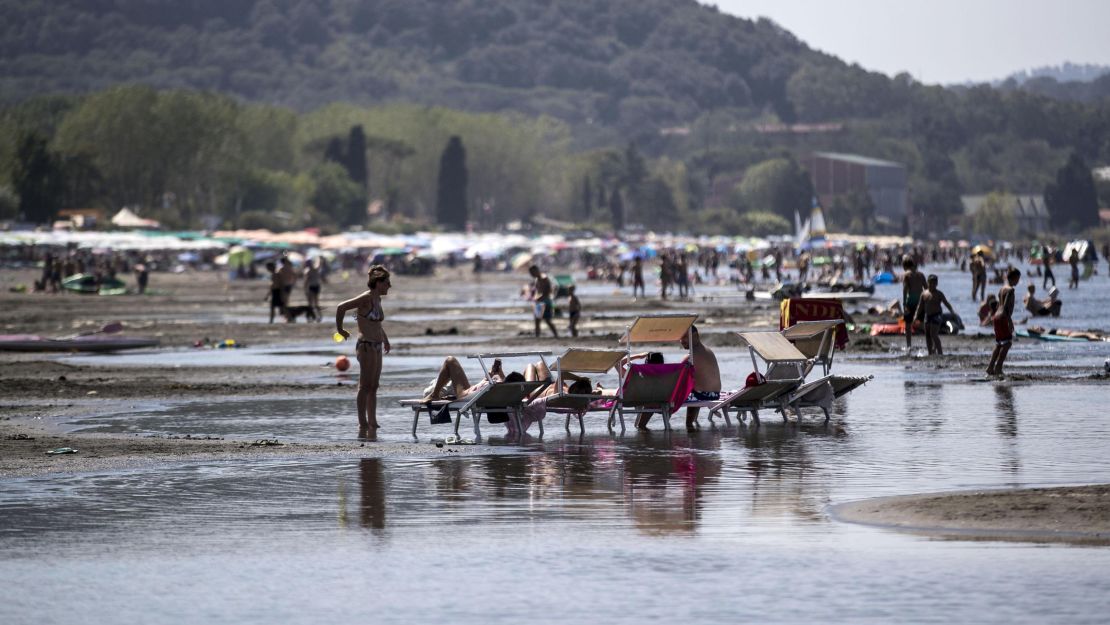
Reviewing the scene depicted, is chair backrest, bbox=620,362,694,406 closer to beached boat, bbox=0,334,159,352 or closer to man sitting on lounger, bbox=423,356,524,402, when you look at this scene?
man sitting on lounger, bbox=423,356,524,402

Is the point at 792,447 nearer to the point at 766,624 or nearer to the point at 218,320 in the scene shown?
the point at 766,624

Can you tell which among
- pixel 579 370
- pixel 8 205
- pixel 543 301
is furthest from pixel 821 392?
pixel 8 205

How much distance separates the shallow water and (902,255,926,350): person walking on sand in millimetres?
10183

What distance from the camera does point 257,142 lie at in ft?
596

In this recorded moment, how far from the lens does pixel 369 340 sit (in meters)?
17.3

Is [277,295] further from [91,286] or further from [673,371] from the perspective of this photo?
[673,371]

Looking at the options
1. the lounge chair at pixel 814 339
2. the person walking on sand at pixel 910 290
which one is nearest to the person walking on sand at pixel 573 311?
the person walking on sand at pixel 910 290

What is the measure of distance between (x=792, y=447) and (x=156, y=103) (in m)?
133

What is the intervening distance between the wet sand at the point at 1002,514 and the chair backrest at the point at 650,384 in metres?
5.21

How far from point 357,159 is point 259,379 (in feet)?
507

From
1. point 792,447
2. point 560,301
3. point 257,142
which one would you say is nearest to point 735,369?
point 792,447

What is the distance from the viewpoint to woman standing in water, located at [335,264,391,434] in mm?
17172

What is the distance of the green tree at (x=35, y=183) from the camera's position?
124 meters

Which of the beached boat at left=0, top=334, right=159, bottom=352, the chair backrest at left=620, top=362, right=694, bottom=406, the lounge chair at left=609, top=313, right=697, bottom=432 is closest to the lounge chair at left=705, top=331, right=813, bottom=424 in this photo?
the lounge chair at left=609, top=313, right=697, bottom=432
